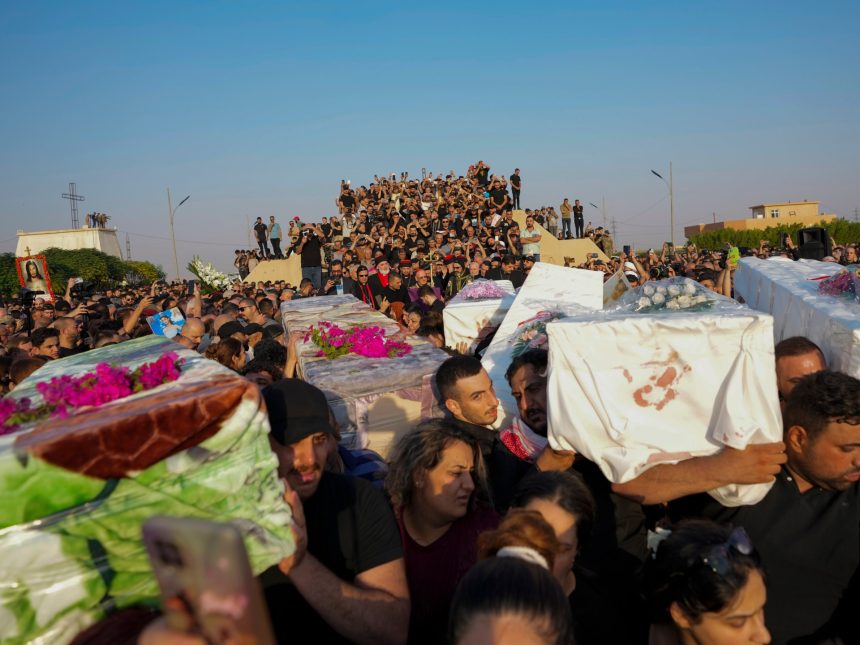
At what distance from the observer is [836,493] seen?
235 cm

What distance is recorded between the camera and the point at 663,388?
242 centimetres

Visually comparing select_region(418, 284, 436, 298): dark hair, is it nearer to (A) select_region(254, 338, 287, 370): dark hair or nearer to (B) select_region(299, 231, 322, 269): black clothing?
(A) select_region(254, 338, 287, 370): dark hair

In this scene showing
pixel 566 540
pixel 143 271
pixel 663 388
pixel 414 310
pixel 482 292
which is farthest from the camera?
pixel 143 271

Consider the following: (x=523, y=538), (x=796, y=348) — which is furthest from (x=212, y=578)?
(x=796, y=348)

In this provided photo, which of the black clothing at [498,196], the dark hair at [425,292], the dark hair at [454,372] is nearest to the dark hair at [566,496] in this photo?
the dark hair at [454,372]

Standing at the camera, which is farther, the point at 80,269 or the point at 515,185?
the point at 80,269

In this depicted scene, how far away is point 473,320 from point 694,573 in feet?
15.2

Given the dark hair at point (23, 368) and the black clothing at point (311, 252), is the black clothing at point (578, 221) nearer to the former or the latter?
the black clothing at point (311, 252)

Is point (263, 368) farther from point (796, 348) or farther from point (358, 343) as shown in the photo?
point (796, 348)

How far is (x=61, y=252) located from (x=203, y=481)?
46940 mm

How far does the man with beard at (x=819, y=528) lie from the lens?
88.8 inches

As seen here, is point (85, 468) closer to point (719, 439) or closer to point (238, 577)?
point (238, 577)

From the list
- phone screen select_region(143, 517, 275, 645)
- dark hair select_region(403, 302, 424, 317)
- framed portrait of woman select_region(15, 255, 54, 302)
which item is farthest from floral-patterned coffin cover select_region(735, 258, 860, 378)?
framed portrait of woman select_region(15, 255, 54, 302)

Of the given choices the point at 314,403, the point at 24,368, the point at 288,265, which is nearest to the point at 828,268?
the point at 314,403
